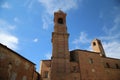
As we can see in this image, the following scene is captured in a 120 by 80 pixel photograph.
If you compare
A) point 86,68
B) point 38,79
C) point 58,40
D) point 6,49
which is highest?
point 58,40

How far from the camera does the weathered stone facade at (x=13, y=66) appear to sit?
18047 millimetres

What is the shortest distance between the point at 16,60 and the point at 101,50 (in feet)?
111

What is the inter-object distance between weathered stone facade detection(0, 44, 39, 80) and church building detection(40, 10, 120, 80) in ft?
20.5

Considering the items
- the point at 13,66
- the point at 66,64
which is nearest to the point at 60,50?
the point at 66,64

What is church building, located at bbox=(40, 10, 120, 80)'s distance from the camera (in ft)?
90.9

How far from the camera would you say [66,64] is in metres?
28.4

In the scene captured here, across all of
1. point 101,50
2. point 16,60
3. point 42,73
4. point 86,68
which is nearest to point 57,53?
point 42,73

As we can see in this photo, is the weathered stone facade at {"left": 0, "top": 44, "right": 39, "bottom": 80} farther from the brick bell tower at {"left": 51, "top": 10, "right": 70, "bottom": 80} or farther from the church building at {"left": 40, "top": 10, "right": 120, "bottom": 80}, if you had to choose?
the church building at {"left": 40, "top": 10, "right": 120, "bottom": 80}

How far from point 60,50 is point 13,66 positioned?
12870 mm

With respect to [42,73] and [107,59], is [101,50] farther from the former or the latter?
[42,73]

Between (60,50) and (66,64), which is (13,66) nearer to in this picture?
(66,64)

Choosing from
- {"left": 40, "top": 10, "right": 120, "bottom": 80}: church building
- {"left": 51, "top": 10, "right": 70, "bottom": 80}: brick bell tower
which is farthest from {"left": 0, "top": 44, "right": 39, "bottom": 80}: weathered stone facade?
{"left": 40, "top": 10, "right": 120, "bottom": 80}: church building

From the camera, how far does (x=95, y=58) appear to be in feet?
111

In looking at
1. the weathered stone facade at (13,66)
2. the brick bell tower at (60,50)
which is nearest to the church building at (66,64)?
the brick bell tower at (60,50)
